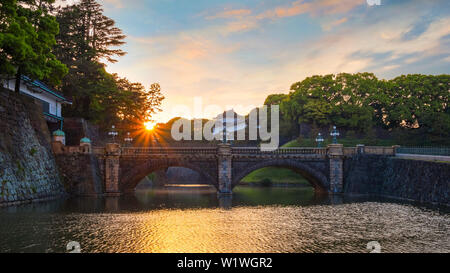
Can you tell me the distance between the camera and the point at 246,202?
127 ft

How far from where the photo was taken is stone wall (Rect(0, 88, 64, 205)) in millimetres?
31109

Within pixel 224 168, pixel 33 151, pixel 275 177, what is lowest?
pixel 275 177

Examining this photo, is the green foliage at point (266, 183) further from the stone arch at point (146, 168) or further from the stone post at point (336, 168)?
the stone arch at point (146, 168)

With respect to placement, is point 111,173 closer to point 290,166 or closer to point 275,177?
point 290,166

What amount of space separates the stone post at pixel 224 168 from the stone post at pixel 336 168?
45.7ft

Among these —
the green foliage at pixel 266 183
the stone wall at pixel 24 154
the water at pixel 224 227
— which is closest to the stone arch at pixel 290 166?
the water at pixel 224 227

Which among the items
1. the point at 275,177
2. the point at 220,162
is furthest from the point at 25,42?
the point at 275,177

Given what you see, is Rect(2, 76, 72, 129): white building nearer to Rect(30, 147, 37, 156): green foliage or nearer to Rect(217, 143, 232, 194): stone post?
Rect(30, 147, 37, 156): green foliage

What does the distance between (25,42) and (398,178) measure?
43.3 m

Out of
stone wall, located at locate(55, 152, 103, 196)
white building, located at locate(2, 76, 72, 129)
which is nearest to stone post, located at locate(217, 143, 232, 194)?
stone wall, located at locate(55, 152, 103, 196)

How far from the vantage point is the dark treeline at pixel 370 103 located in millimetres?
75188

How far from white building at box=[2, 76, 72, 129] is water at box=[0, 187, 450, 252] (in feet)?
55.0

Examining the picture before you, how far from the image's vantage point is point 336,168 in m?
45.4
